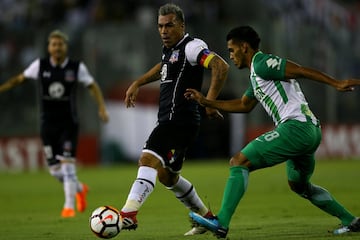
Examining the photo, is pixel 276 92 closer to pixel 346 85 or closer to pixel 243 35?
pixel 243 35

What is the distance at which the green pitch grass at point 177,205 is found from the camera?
10.6m

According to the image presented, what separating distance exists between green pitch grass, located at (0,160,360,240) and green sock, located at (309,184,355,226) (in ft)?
0.80

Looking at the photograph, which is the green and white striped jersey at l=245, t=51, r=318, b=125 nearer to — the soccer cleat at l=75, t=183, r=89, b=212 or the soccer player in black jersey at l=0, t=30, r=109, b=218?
the soccer player in black jersey at l=0, t=30, r=109, b=218

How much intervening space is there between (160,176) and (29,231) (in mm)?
2182

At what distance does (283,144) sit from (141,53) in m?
21.0

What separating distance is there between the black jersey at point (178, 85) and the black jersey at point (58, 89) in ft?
16.1

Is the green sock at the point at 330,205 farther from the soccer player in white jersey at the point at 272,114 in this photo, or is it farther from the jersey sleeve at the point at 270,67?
the jersey sleeve at the point at 270,67

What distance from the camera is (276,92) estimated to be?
922cm

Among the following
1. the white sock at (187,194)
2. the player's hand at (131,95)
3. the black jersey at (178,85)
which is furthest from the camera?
the player's hand at (131,95)

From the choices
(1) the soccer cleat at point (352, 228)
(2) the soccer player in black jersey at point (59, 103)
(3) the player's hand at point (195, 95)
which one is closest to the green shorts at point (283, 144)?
(3) the player's hand at point (195, 95)

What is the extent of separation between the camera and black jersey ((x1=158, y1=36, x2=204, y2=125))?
1009 cm

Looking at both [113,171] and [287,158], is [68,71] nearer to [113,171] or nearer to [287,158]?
[287,158]

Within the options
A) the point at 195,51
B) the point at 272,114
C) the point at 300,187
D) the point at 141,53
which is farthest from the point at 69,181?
the point at 141,53

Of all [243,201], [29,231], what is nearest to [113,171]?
[243,201]
